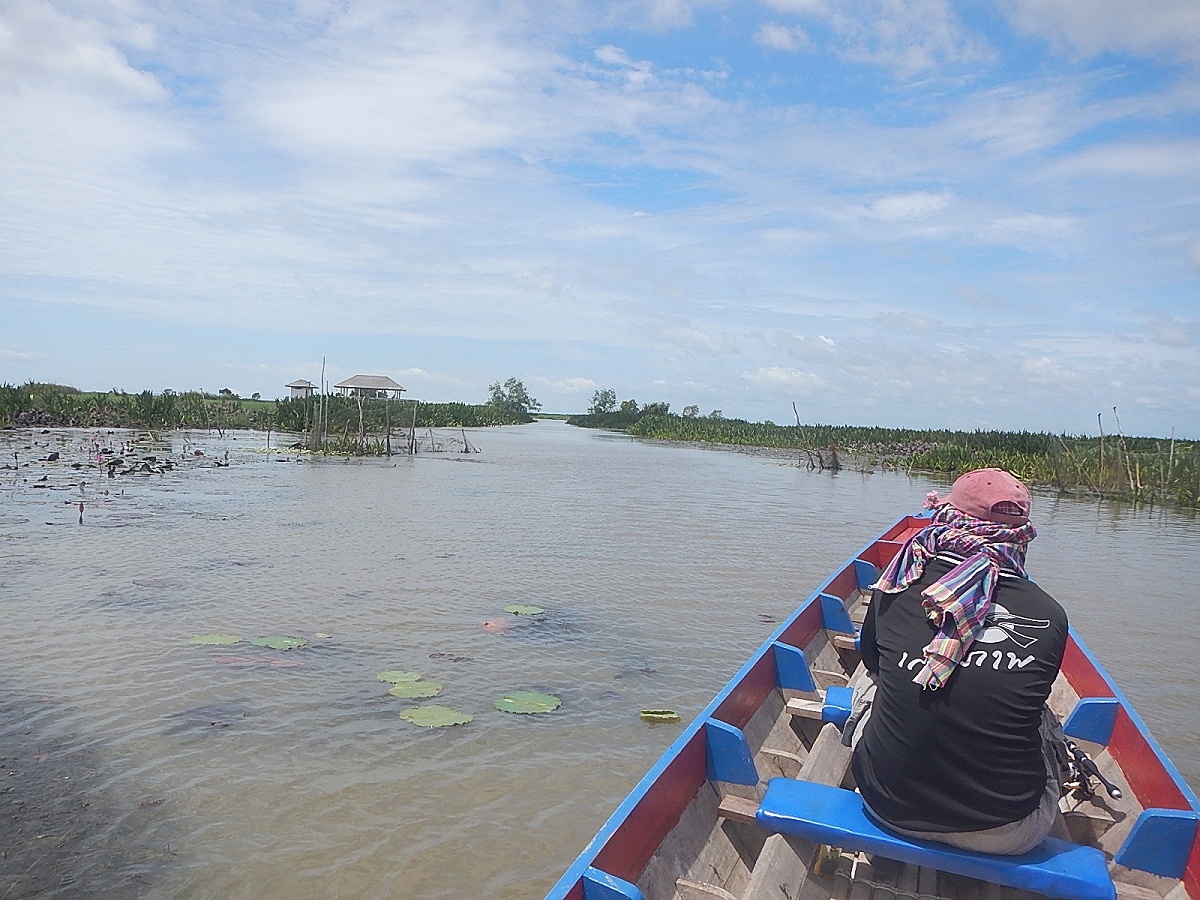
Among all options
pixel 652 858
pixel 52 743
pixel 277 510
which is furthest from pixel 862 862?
pixel 277 510

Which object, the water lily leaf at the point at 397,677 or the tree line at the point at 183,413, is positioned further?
the tree line at the point at 183,413

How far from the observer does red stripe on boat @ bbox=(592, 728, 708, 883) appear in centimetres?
243

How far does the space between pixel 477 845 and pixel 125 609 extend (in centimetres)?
436

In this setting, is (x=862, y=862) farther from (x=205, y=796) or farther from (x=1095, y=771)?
(x=205, y=796)

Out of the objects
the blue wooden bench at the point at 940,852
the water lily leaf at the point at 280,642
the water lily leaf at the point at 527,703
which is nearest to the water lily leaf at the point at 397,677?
the water lily leaf at the point at 527,703

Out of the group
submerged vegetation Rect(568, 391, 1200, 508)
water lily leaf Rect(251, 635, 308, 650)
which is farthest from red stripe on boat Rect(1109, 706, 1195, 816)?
submerged vegetation Rect(568, 391, 1200, 508)

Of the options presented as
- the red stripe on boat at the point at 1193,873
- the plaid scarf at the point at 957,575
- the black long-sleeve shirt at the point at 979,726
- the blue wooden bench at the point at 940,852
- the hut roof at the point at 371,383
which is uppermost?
the hut roof at the point at 371,383

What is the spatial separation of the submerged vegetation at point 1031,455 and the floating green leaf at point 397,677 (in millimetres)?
19144

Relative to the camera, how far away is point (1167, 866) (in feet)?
8.84

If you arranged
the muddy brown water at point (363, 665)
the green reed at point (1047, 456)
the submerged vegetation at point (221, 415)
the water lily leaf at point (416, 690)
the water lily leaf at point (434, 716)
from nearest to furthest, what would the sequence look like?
the muddy brown water at point (363, 665) < the water lily leaf at point (434, 716) < the water lily leaf at point (416, 690) < the green reed at point (1047, 456) < the submerged vegetation at point (221, 415)

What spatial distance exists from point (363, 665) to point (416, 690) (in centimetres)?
62

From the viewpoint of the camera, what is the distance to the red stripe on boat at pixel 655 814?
2430mm

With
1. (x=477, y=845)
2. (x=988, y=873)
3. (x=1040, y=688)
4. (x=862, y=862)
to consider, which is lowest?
(x=477, y=845)

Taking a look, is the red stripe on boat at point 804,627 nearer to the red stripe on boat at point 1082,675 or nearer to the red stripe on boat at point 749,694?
the red stripe on boat at point 749,694
